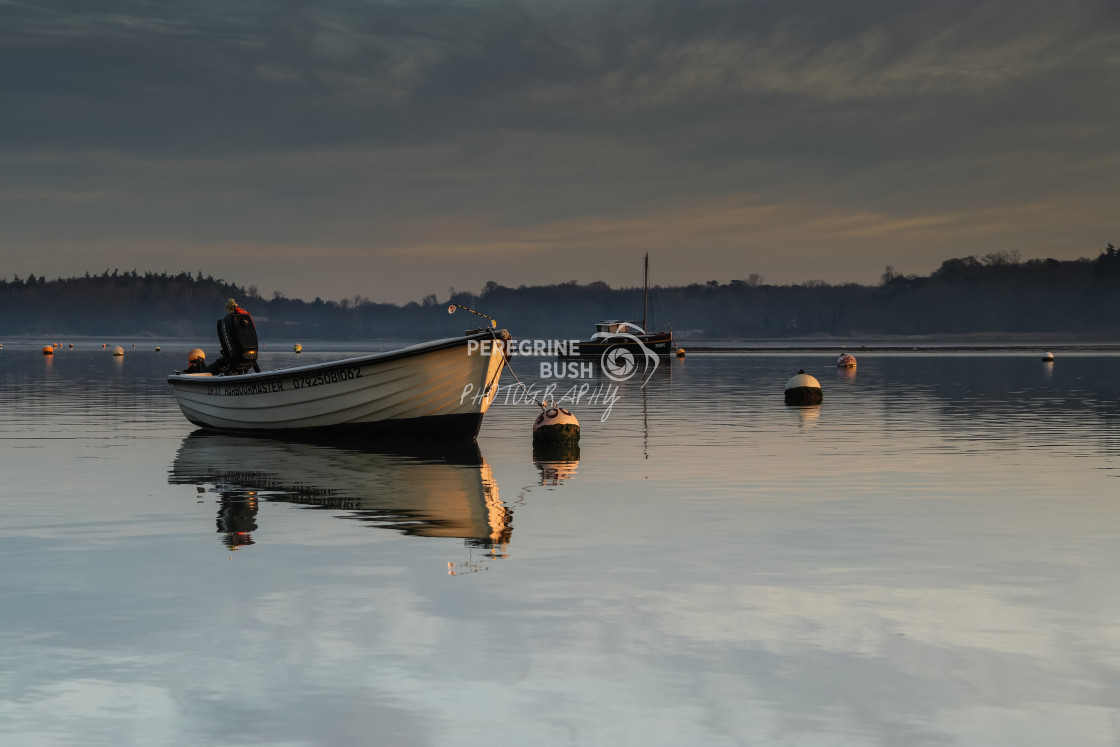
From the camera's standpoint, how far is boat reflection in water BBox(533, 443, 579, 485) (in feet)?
71.0

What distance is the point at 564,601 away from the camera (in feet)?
35.9

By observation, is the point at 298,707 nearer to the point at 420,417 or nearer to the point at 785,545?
the point at 785,545

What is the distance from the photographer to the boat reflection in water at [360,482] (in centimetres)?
1591

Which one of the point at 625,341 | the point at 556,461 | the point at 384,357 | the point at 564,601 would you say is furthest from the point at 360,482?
the point at 625,341

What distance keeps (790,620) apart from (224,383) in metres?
23.1

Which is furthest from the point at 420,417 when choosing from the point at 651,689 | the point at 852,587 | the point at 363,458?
the point at 651,689

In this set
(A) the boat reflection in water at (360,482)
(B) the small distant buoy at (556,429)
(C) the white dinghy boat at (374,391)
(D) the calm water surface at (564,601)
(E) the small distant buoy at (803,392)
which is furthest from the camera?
(E) the small distant buoy at (803,392)

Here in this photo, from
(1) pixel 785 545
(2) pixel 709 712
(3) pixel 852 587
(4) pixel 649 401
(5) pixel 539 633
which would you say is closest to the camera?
(2) pixel 709 712

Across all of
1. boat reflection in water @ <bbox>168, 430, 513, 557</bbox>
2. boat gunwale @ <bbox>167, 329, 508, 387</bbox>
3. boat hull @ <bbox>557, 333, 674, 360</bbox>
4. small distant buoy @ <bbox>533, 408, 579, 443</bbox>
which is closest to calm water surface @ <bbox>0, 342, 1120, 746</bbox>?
boat reflection in water @ <bbox>168, 430, 513, 557</bbox>

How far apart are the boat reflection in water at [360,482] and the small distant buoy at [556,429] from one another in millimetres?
1513

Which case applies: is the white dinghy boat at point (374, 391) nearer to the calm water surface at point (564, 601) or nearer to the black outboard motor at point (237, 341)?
the black outboard motor at point (237, 341)

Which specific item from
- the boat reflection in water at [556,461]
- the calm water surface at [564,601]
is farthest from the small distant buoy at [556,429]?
the calm water surface at [564,601]

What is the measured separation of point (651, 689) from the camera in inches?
324

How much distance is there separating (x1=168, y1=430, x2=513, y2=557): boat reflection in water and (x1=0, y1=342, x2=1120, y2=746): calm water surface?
120 millimetres
